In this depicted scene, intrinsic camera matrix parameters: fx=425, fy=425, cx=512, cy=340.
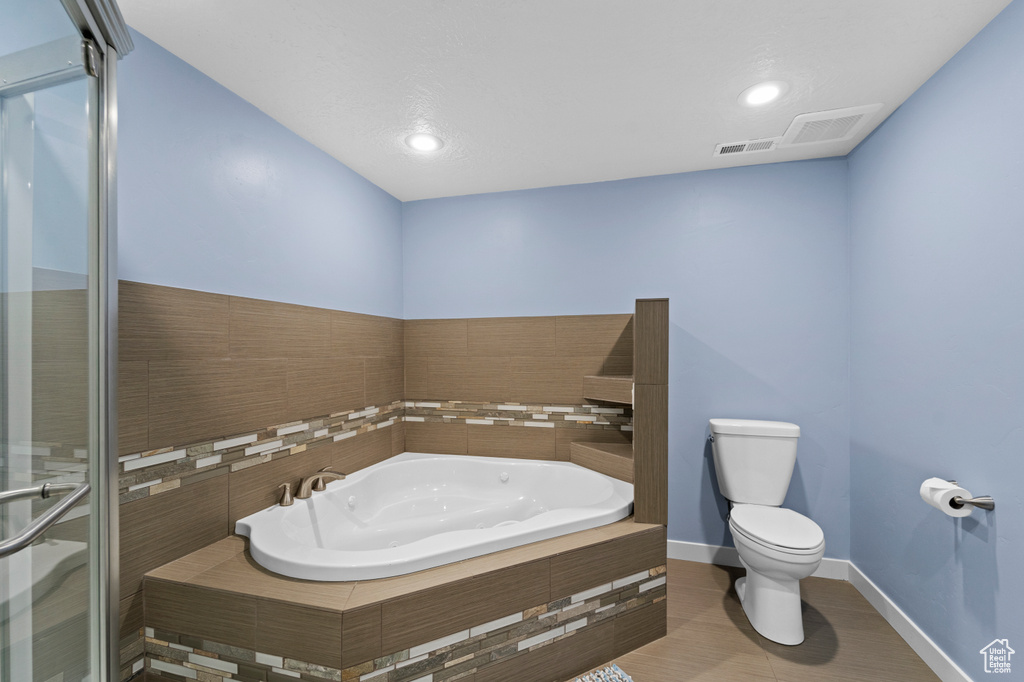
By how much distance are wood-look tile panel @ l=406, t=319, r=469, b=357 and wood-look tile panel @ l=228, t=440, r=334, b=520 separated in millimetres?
1066

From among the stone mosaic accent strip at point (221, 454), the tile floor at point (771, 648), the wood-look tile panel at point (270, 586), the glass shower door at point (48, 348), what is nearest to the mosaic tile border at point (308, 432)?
the stone mosaic accent strip at point (221, 454)

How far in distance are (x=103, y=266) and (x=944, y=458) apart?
288 cm

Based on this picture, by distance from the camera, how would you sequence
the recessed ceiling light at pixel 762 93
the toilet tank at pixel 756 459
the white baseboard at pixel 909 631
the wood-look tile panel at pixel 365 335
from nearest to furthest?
1. the white baseboard at pixel 909 631
2. the recessed ceiling light at pixel 762 93
3. the toilet tank at pixel 756 459
4. the wood-look tile panel at pixel 365 335

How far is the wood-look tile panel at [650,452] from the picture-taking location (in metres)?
1.98

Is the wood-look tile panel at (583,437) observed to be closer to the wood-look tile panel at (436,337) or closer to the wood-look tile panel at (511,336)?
the wood-look tile panel at (511,336)

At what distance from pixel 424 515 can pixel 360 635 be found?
1326 mm

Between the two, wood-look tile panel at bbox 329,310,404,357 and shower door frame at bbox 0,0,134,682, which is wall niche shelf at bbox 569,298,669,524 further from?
shower door frame at bbox 0,0,134,682

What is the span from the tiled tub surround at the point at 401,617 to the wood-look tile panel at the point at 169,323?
30.8 inches

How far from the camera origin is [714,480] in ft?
8.76

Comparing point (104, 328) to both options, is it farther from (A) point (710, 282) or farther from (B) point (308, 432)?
(A) point (710, 282)

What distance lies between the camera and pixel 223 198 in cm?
179

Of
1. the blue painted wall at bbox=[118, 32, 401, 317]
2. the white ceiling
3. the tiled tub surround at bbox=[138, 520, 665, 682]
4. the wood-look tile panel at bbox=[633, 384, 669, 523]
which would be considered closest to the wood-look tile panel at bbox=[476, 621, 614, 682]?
the tiled tub surround at bbox=[138, 520, 665, 682]

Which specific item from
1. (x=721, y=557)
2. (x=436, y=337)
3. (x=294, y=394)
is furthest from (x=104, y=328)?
(x=721, y=557)

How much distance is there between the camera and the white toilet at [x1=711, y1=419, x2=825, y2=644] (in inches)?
73.8
